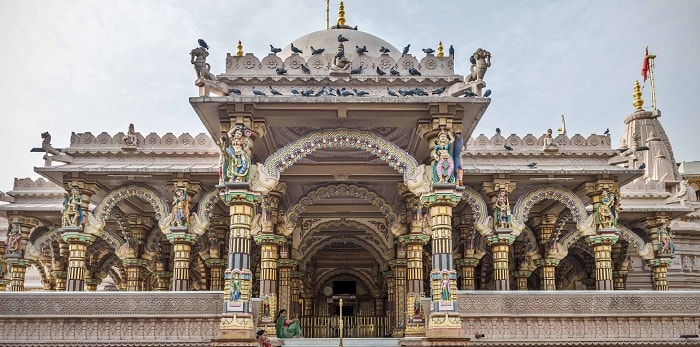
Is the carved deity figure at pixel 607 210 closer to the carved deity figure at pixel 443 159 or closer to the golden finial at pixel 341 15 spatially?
the carved deity figure at pixel 443 159

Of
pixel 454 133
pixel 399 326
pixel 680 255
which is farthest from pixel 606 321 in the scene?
pixel 680 255

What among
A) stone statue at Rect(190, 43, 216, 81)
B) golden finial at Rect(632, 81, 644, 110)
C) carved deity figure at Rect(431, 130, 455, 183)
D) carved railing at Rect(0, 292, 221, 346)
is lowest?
carved railing at Rect(0, 292, 221, 346)

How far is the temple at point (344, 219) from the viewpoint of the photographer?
1184 centimetres

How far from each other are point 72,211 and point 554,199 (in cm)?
1200

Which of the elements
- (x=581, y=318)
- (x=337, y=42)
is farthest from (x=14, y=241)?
(x=581, y=318)

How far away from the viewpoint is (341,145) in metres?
12.4

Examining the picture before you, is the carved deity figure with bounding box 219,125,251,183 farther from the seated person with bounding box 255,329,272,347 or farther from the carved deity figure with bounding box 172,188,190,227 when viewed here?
the carved deity figure with bounding box 172,188,190,227

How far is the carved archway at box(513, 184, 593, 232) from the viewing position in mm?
16594

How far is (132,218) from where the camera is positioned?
18688mm

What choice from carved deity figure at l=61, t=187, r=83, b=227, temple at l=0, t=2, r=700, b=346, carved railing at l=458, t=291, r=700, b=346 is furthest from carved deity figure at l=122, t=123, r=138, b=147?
carved railing at l=458, t=291, r=700, b=346

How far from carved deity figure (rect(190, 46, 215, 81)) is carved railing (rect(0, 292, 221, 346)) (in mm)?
3920

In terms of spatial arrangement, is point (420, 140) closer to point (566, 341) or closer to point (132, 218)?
point (566, 341)

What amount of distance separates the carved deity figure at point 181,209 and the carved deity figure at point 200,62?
523 cm

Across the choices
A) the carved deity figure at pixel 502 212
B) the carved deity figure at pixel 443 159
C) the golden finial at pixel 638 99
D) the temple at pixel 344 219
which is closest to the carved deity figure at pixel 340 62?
the temple at pixel 344 219
